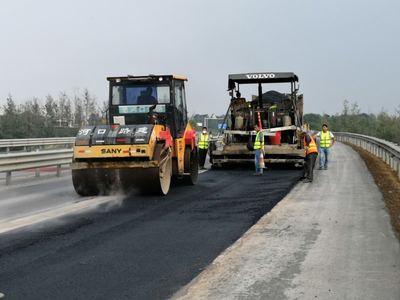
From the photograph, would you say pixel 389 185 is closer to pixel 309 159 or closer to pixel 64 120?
pixel 309 159

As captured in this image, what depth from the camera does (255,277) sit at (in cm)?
503

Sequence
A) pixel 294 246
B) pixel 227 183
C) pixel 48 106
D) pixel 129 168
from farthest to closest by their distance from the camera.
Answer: pixel 48 106, pixel 227 183, pixel 129 168, pixel 294 246

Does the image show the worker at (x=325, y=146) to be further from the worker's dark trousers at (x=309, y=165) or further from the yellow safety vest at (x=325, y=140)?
the worker's dark trousers at (x=309, y=165)

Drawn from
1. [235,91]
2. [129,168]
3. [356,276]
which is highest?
[235,91]

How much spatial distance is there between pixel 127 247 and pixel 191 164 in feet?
21.2

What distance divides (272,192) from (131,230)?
15.6 ft

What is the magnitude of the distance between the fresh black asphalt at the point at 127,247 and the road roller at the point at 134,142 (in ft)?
Result: 1.81

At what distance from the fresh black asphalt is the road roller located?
0.55m

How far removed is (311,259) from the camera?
18.7ft

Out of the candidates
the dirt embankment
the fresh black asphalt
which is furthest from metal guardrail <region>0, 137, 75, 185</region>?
the dirt embankment

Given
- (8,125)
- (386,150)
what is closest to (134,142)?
(386,150)

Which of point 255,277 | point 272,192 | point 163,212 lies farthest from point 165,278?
point 272,192

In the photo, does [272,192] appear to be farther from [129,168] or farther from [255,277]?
[255,277]

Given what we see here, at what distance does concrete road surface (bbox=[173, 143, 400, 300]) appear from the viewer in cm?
460
